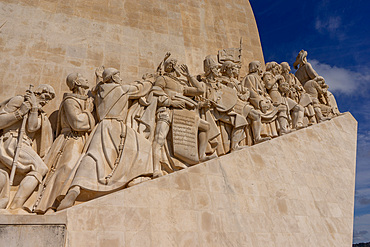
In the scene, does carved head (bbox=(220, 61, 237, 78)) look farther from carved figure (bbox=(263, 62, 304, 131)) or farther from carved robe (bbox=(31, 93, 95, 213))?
carved robe (bbox=(31, 93, 95, 213))

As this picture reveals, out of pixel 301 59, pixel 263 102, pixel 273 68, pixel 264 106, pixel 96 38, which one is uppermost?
pixel 301 59

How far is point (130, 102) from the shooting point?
670 cm

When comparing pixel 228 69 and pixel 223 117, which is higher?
pixel 228 69

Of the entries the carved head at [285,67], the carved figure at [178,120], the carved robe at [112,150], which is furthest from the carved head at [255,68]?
the carved robe at [112,150]

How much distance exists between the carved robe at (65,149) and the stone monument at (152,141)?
21 mm

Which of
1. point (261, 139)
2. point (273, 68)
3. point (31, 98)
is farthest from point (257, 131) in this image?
point (31, 98)

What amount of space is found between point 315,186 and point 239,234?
259cm

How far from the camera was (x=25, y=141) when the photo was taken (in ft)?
18.7

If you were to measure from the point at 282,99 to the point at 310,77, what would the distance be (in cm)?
245

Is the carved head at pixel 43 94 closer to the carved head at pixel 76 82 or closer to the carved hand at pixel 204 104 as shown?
the carved head at pixel 76 82

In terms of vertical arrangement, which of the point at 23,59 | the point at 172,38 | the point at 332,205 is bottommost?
the point at 332,205

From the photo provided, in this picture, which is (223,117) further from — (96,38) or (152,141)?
(96,38)

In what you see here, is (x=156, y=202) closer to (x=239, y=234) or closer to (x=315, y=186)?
(x=239, y=234)

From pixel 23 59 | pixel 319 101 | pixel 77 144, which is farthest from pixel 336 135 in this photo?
pixel 23 59
